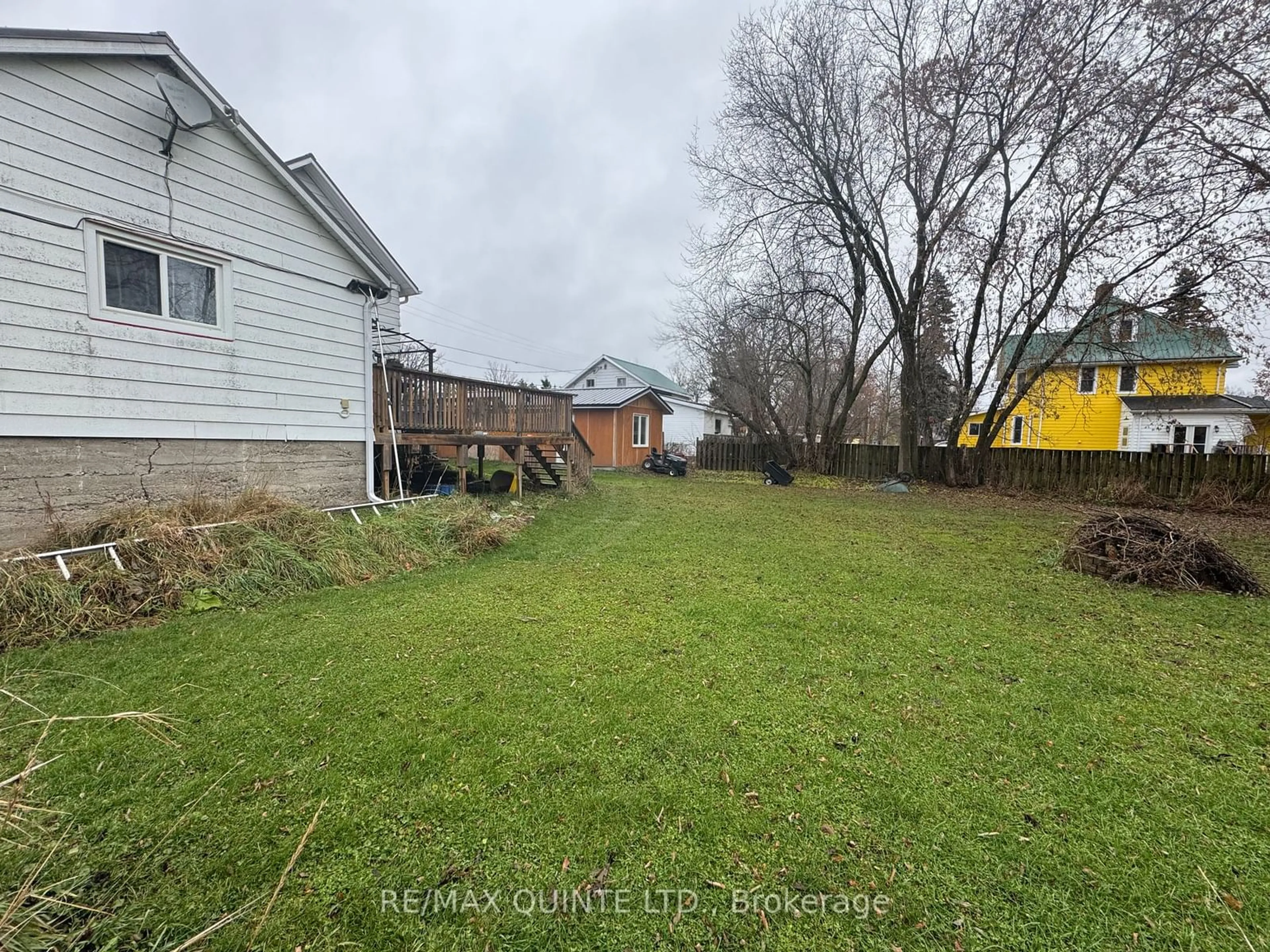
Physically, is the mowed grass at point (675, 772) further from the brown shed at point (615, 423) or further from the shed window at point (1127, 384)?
the shed window at point (1127, 384)

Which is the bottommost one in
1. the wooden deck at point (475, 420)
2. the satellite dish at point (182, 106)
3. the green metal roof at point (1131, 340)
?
the wooden deck at point (475, 420)

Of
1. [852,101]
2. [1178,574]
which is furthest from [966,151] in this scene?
[1178,574]

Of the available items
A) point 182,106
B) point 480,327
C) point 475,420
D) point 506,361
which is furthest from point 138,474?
point 506,361

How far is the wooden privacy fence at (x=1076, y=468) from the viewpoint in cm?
1121

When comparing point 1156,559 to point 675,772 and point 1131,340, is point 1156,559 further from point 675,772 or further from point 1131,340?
point 1131,340

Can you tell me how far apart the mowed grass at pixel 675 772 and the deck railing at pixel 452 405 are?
4.18m

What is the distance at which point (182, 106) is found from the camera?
532 centimetres

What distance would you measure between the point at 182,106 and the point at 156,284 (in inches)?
72.5

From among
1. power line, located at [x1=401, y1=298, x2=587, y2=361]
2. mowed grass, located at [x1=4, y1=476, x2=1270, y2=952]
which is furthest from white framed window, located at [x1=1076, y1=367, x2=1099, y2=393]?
power line, located at [x1=401, y1=298, x2=587, y2=361]

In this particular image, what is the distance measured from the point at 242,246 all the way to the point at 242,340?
1116mm

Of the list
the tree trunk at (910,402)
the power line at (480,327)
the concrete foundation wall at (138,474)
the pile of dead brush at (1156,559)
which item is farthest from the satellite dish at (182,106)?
the power line at (480,327)

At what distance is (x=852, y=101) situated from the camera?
14.9 meters

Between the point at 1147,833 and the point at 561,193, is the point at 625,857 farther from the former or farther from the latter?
the point at 561,193

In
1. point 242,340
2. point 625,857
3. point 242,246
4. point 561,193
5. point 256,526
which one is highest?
point 561,193
